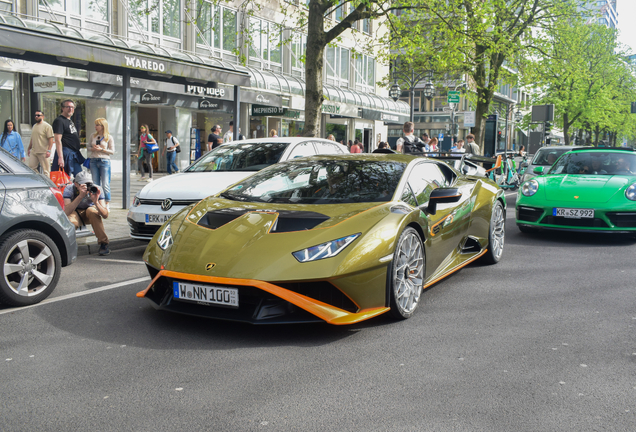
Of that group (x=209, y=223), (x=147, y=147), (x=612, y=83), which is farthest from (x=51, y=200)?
(x=612, y=83)

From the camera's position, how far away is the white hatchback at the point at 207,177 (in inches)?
299

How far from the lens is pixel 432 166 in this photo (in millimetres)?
6027

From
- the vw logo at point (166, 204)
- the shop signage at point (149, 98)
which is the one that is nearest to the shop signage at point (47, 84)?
the shop signage at point (149, 98)

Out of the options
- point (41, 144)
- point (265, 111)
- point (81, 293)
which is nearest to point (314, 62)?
point (41, 144)

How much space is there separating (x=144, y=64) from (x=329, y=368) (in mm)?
8839

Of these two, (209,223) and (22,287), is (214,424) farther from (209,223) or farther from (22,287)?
(22,287)

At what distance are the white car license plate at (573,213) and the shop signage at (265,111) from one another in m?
17.6

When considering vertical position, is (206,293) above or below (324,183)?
below

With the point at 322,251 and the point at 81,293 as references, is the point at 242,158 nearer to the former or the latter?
the point at 81,293

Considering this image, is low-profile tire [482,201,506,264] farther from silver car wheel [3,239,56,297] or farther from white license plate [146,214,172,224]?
silver car wheel [3,239,56,297]

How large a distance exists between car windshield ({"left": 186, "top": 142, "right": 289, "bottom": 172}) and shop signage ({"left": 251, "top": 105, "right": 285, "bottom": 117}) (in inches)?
634

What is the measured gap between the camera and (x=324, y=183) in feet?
16.9

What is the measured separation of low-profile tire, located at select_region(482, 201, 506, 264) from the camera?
6930 mm

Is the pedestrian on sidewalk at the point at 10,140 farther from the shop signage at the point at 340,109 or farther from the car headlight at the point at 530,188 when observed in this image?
the shop signage at the point at 340,109
